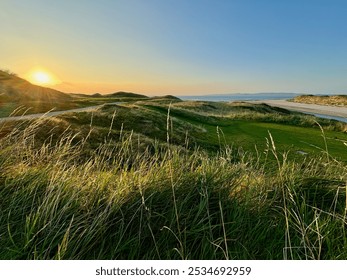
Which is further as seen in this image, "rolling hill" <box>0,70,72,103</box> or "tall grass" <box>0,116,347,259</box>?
"rolling hill" <box>0,70,72,103</box>

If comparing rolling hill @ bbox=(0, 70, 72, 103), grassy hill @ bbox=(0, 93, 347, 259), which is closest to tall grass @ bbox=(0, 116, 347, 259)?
grassy hill @ bbox=(0, 93, 347, 259)

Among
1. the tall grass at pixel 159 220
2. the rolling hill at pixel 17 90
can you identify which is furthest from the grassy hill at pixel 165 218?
the rolling hill at pixel 17 90

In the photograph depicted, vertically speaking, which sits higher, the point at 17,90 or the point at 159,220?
the point at 17,90

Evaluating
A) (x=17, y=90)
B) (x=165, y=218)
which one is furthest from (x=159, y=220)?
(x=17, y=90)

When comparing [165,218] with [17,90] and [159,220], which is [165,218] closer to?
[159,220]

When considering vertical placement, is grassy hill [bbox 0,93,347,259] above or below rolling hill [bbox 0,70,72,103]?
below

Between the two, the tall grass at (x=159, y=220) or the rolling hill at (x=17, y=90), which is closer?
the tall grass at (x=159, y=220)

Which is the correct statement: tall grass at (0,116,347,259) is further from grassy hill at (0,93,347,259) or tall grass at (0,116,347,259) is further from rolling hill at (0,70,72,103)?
rolling hill at (0,70,72,103)

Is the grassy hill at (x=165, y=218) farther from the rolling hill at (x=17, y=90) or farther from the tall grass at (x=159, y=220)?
the rolling hill at (x=17, y=90)

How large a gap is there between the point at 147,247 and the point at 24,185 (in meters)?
1.81

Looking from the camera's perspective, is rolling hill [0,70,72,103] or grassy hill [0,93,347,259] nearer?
grassy hill [0,93,347,259]
